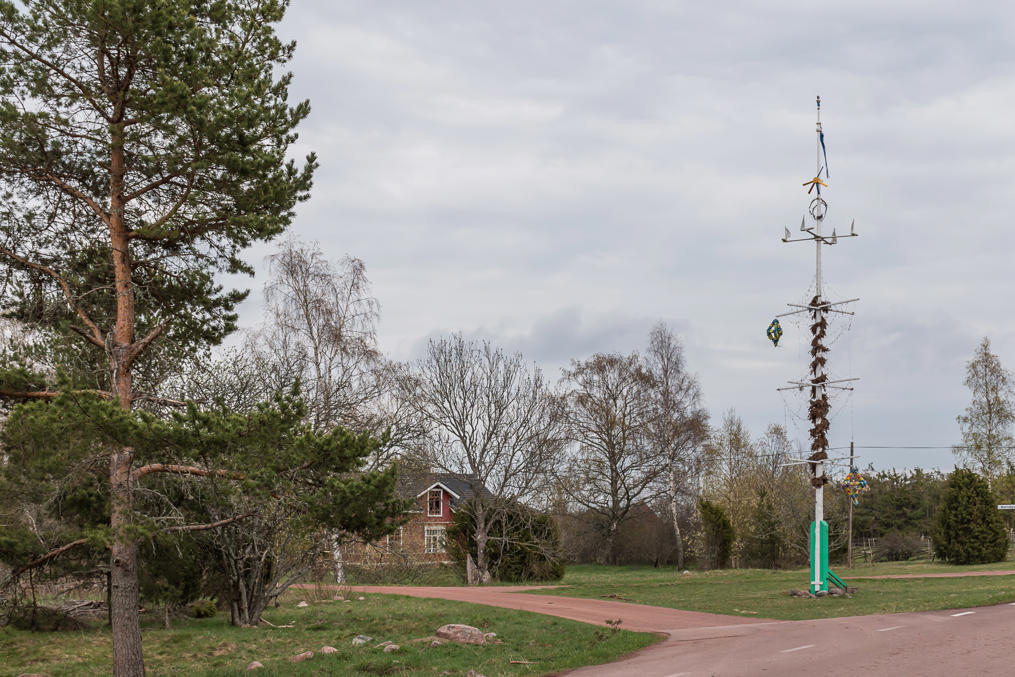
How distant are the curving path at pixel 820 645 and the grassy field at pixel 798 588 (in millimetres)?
1291

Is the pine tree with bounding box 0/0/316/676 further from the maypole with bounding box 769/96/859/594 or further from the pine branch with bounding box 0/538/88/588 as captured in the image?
the maypole with bounding box 769/96/859/594

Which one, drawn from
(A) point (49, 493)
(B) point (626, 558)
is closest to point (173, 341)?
(A) point (49, 493)

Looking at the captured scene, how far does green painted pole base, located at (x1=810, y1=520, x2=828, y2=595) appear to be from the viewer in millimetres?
22406

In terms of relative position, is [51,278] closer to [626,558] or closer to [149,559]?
[149,559]

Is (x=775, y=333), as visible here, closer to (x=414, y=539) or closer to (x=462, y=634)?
(x=462, y=634)

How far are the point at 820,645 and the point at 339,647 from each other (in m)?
7.73

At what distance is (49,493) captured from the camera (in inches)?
527

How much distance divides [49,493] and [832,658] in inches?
466

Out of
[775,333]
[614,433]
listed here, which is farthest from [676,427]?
[775,333]

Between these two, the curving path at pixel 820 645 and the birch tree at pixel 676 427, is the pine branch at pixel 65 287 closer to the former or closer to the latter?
the curving path at pixel 820 645

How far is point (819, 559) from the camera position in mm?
22500

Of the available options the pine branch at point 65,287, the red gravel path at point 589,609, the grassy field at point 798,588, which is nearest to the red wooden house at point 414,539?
the red gravel path at point 589,609

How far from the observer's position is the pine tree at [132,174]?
10.8m

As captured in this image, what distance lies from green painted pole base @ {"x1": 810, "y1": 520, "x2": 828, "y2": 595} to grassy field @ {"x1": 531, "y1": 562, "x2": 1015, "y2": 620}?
28.7 inches
